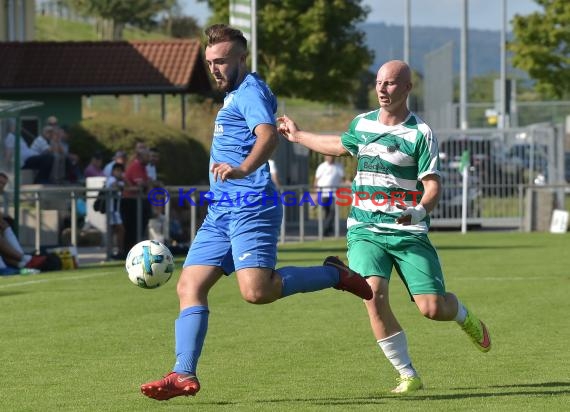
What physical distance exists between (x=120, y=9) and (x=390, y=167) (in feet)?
266

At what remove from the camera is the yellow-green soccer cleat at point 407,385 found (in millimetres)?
8703

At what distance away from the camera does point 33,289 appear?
16.9m

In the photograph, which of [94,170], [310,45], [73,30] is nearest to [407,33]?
[310,45]

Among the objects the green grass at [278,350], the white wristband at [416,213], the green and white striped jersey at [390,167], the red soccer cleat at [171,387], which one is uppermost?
the green and white striped jersey at [390,167]

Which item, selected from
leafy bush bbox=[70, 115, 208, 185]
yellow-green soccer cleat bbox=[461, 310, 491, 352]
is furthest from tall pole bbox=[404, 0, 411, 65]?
yellow-green soccer cleat bbox=[461, 310, 491, 352]

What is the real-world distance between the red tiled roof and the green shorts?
1182 inches

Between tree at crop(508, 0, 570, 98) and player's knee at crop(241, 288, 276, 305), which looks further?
tree at crop(508, 0, 570, 98)

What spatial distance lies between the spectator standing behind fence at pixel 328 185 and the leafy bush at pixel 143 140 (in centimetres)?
389

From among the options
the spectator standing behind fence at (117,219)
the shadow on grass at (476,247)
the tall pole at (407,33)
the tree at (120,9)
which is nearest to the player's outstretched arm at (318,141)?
the spectator standing behind fence at (117,219)

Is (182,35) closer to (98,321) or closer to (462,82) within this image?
(462,82)

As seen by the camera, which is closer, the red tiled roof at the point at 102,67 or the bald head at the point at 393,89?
the bald head at the point at 393,89

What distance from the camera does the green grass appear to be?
8516mm

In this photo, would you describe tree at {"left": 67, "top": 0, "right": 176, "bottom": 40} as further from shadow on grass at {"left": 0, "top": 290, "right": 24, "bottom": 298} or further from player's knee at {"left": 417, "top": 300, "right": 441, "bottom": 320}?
player's knee at {"left": 417, "top": 300, "right": 441, "bottom": 320}

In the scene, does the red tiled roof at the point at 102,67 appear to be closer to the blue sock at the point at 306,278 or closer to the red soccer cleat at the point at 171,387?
the blue sock at the point at 306,278
